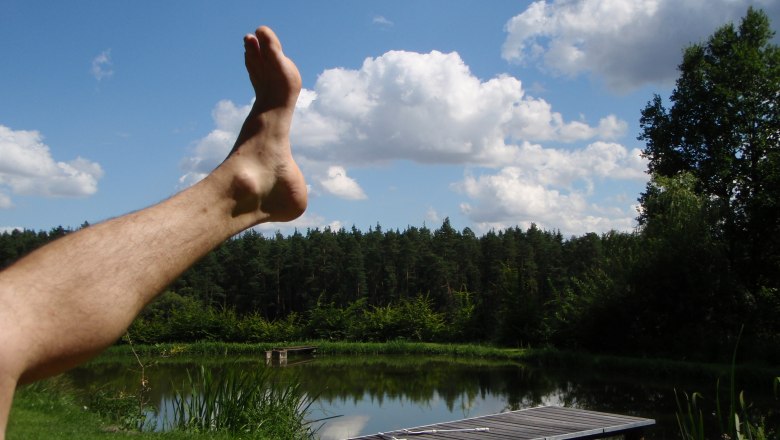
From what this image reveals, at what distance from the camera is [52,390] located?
9.34m

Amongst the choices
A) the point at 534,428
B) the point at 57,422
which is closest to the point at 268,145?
the point at 57,422

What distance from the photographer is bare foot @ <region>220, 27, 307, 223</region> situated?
109 cm

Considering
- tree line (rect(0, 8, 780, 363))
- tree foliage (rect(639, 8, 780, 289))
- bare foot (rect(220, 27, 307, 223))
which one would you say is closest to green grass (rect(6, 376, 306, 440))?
bare foot (rect(220, 27, 307, 223))

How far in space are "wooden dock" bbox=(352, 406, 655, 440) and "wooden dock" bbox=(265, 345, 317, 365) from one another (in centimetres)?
1408

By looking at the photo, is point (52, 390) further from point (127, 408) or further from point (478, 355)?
point (478, 355)

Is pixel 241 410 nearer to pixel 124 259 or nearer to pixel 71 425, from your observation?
pixel 71 425

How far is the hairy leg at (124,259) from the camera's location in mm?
764

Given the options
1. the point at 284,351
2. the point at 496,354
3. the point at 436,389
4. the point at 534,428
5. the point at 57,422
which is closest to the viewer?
the point at 57,422

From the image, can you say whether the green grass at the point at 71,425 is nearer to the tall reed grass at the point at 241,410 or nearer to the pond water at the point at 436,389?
the tall reed grass at the point at 241,410

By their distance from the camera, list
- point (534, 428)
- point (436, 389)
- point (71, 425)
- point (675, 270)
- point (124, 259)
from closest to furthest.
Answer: point (124, 259)
point (71, 425)
point (534, 428)
point (436, 389)
point (675, 270)

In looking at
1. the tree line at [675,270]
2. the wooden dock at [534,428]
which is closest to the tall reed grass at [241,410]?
Answer: the wooden dock at [534,428]

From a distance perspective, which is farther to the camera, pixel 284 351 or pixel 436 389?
pixel 284 351

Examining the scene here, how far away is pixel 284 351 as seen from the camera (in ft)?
74.1

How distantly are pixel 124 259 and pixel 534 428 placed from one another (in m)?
7.21
